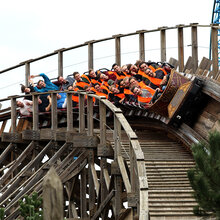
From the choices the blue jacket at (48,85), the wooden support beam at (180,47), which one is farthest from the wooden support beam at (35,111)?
the wooden support beam at (180,47)

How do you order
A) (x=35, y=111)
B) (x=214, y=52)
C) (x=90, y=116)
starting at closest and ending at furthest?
1. (x=90, y=116)
2. (x=214, y=52)
3. (x=35, y=111)

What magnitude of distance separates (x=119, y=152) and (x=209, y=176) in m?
5.46

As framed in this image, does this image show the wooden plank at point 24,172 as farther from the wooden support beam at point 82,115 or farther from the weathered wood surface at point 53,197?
the weathered wood surface at point 53,197

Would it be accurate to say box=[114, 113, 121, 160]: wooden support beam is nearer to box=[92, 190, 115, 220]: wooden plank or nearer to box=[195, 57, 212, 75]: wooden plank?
box=[92, 190, 115, 220]: wooden plank

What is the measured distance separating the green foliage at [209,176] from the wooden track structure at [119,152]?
98.8 inches

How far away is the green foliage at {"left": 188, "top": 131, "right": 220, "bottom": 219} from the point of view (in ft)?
28.7

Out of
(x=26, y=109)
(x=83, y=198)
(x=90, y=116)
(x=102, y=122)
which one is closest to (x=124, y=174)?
(x=102, y=122)

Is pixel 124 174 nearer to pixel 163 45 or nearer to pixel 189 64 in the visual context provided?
pixel 189 64

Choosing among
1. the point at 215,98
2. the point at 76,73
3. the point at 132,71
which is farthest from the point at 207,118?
the point at 76,73

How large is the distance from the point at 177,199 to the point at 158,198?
263 mm

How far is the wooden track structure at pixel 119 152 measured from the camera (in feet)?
42.1

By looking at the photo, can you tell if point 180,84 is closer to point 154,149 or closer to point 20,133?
point 154,149

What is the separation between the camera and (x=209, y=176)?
28.8 feet

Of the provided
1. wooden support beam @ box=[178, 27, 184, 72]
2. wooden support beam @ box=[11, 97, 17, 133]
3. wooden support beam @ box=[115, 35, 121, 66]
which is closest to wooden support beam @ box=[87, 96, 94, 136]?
wooden support beam @ box=[11, 97, 17, 133]
